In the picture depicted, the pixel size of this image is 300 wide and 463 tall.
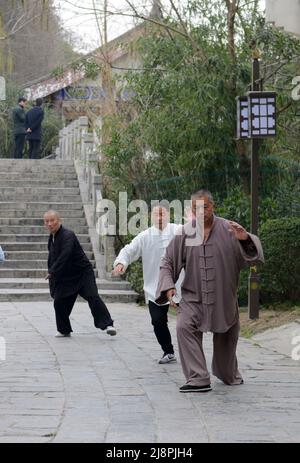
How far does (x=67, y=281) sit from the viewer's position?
13.1 metres

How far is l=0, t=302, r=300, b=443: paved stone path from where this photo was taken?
722cm

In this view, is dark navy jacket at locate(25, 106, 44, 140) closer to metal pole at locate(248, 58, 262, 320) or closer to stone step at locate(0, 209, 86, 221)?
stone step at locate(0, 209, 86, 221)

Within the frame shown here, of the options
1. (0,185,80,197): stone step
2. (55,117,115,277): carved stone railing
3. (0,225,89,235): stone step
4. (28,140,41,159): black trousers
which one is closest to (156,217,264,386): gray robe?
(55,117,115,277): carved stone railing

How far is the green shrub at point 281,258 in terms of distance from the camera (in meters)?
14.6

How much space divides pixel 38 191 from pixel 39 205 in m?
0.93

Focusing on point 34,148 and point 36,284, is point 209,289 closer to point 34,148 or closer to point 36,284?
point 36,284

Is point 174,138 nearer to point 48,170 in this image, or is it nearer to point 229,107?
point 229,107

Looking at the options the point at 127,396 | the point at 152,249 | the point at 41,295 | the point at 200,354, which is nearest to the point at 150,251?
the point at 152,249

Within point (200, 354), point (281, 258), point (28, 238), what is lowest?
point (28, 238)

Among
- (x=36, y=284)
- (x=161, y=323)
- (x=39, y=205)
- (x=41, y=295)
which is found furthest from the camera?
(x=39, y=205)

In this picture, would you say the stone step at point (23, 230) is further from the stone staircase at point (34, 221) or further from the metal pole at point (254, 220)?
the metal pole at point (254, 220)

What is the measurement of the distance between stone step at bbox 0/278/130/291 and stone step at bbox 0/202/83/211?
3.57 m
